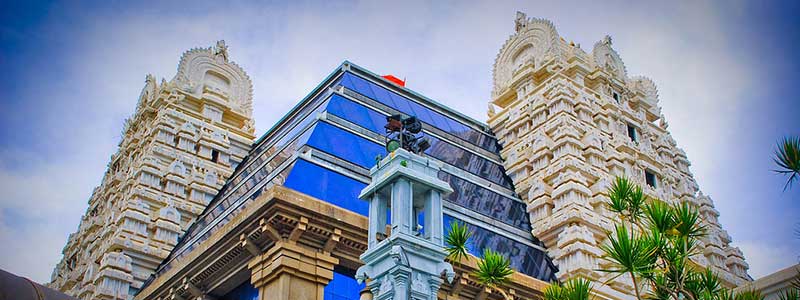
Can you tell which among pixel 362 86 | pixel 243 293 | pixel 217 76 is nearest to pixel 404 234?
pixel 243 293

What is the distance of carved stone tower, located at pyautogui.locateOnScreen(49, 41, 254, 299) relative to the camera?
4081 centimetres

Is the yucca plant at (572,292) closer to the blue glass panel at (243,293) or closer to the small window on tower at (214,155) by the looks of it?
the blue glass panel at (243,293)

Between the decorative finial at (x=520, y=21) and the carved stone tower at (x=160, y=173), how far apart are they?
16.7 m

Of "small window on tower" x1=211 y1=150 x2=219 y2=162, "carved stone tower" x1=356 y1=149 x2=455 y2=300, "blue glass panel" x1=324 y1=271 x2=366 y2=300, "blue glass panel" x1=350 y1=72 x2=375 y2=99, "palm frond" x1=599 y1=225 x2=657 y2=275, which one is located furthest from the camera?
"small window on tower" x1=211 y1=150 x2=219 y2=162

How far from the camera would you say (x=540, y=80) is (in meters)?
49.4

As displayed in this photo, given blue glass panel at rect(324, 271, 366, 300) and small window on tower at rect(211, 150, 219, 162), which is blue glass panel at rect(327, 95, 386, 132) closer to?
small window on tower at rect(211, 150, 219, 162)

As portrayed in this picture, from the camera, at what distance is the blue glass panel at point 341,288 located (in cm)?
2869

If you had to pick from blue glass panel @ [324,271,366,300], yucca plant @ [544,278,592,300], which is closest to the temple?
blue glass panel @ [324,271,366,300]

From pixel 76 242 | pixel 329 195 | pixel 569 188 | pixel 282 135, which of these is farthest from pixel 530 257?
pixel 76 242

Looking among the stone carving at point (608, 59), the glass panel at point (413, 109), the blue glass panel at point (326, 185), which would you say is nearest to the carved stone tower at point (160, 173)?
the glass panel at point (413, 109)

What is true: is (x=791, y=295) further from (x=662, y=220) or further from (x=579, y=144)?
(x=579, y=144)

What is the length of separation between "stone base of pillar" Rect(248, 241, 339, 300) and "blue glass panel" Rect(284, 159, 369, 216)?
3593mm

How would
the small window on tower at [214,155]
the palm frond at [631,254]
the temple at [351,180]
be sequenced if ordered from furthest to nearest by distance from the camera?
the small window on tower at [214,155]
the temple at [351,180]
the palm frond at [631,254]

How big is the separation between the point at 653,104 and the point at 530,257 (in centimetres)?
1773
